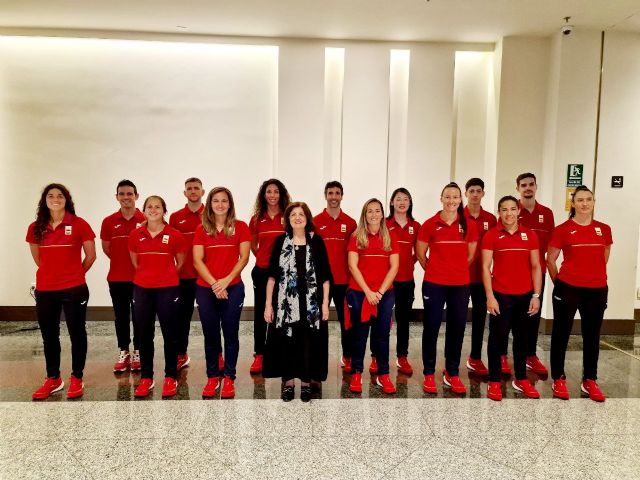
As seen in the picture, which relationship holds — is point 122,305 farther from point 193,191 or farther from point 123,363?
point 193,191

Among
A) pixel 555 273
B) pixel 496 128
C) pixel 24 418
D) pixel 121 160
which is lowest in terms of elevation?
pixel 24 418

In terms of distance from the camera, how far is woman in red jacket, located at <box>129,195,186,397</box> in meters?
3.46

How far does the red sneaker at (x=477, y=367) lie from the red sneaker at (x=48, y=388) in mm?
3472

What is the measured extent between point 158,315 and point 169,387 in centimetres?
59

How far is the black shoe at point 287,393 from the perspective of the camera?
3.49 m

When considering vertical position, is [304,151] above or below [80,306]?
above

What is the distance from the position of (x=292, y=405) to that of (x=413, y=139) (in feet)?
12.3

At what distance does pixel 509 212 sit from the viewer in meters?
3.49

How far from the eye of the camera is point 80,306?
357cm

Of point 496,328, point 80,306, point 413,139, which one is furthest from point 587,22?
point 80,306

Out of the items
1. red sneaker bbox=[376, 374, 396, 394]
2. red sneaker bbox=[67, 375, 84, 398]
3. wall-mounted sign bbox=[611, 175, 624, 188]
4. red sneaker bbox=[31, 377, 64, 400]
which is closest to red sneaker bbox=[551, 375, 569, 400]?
red sneaker bbox=[376, 374, 396, 394]

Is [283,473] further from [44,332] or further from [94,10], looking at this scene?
[94,10]

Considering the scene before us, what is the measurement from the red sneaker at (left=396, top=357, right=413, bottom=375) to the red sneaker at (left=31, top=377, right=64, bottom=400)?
283 cm

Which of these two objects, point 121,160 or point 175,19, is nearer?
point 175,19
